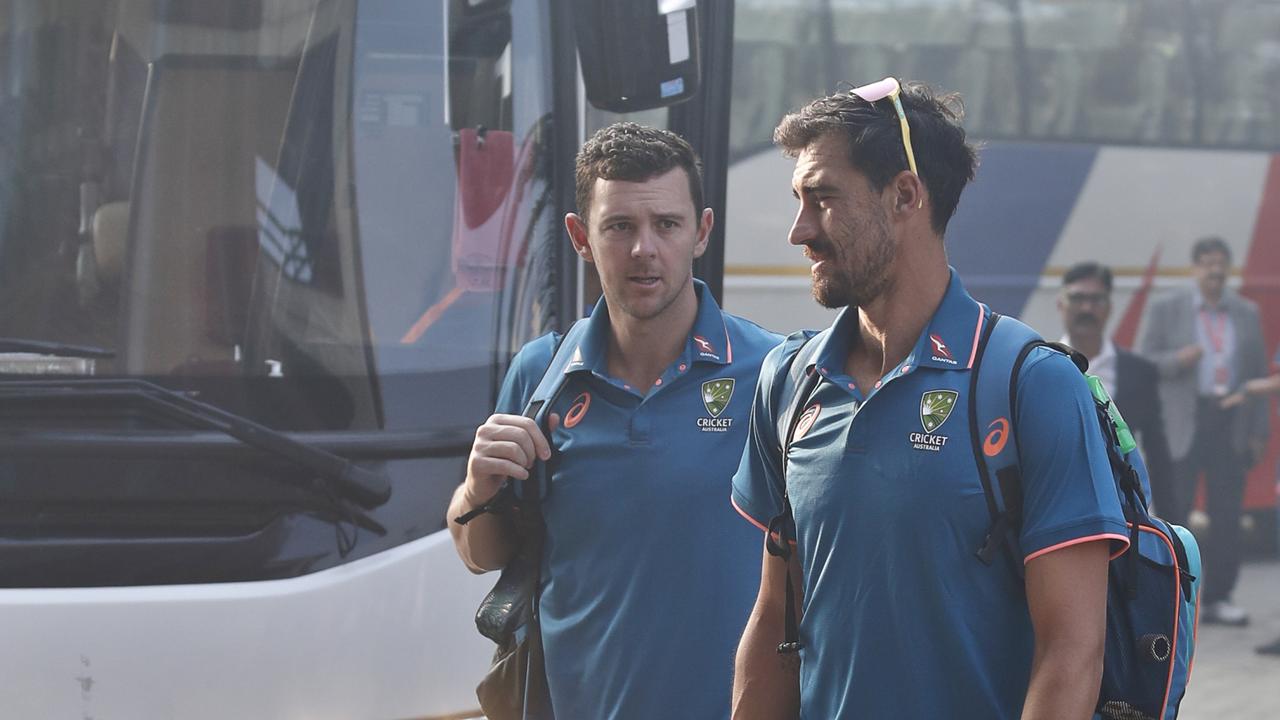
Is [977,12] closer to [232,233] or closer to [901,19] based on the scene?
[901,19]

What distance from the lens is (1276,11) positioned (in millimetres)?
9789

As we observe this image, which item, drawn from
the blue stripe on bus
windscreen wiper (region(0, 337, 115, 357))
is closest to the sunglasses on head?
windscreen wiper (region(0, 337, 115, 357))

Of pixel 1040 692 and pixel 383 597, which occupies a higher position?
pixel 1040 692

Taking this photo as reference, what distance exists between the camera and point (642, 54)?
3.70m

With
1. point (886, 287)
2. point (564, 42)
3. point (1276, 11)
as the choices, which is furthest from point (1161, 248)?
point (886, 287)

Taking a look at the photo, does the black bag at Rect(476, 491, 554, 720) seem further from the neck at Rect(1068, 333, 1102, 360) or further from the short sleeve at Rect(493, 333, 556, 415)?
the neck at Rect(1068, 333, 1102, 360)

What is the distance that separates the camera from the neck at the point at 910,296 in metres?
2.04

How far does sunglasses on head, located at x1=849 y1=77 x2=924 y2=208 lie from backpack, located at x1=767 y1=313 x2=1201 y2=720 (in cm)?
26

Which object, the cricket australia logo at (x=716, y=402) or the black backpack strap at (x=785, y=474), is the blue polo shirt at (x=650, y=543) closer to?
the cricket australia logo at (x=716, y=402)

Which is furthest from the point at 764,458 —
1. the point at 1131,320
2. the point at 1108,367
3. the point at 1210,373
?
the point at 1131,320

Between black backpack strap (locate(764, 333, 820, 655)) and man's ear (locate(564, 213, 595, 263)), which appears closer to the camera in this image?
black backpack strap (locate(764, 333, 820, 655))

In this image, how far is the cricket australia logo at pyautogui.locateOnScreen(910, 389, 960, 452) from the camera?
1.90m

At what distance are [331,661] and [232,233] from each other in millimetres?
1023

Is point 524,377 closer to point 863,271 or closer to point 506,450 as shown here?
point 506,450
